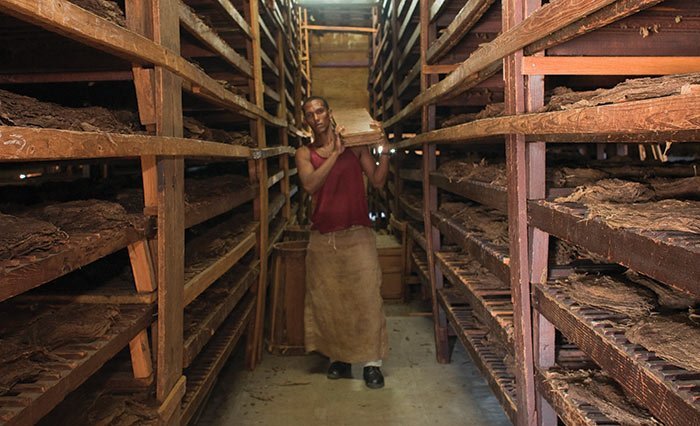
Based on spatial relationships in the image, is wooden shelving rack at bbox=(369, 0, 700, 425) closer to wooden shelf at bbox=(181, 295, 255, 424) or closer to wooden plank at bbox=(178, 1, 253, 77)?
wooden plank at bbox=(178, 1, 253, 77)

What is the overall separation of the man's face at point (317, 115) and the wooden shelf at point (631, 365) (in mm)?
2389

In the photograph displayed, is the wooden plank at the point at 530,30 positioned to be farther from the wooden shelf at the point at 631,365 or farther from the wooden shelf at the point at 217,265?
the wooden shelf at the point at 217,265

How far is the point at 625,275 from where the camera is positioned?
2137mm

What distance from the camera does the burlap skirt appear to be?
13.4ft

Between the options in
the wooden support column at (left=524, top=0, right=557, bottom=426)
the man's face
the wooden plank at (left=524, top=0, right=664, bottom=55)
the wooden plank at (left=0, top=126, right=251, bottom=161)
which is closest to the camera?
the wooden plank at (left=0, top=126, right=251, bottom=161)

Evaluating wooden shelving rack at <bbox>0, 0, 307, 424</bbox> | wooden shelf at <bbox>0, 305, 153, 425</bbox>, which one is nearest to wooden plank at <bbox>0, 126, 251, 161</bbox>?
wooden shelving rack at <bbox>0, 0, 307, 424</bbox>

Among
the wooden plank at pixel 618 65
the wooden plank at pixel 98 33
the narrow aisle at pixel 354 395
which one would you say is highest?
the wooden plank at pixel 98 33

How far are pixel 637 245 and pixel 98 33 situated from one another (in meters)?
1.60

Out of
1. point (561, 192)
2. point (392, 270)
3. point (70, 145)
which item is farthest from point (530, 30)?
point (392, 270)

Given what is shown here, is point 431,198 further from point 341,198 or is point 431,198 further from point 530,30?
point 530,30

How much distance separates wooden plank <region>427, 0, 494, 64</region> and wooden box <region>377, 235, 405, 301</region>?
230 cm

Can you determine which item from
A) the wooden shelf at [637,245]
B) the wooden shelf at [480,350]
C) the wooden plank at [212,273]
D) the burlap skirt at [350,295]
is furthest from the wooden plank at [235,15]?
the wooden shelf at [480,350]

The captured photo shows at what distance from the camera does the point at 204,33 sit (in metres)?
2.97

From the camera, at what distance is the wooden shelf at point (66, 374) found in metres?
1.42
